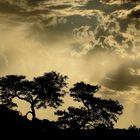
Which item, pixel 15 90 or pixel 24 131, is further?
pixel 15 90

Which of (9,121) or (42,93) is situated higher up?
(42,93)

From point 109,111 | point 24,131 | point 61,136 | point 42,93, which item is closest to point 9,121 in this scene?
point 24,131

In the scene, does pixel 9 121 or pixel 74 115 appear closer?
pixel 9 121

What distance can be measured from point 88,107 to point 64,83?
710cm

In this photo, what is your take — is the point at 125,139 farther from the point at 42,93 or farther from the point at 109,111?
the point at 42,93

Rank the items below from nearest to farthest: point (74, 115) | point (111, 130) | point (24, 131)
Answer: point (24, 131)
point (111, 130)
point (74, 115)

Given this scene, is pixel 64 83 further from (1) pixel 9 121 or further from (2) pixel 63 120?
(1) pixel 9 121

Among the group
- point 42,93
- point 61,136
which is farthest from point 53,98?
point 61,136

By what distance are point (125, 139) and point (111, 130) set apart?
5357 millimetres

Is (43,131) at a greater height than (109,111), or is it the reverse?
(109,111)

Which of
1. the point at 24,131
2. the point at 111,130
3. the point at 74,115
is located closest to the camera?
the point at 24,131

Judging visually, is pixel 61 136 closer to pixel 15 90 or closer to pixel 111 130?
pixel 111 130

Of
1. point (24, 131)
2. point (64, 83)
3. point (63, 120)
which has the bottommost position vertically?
point (24, 131)

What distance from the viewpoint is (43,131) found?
7719cm
